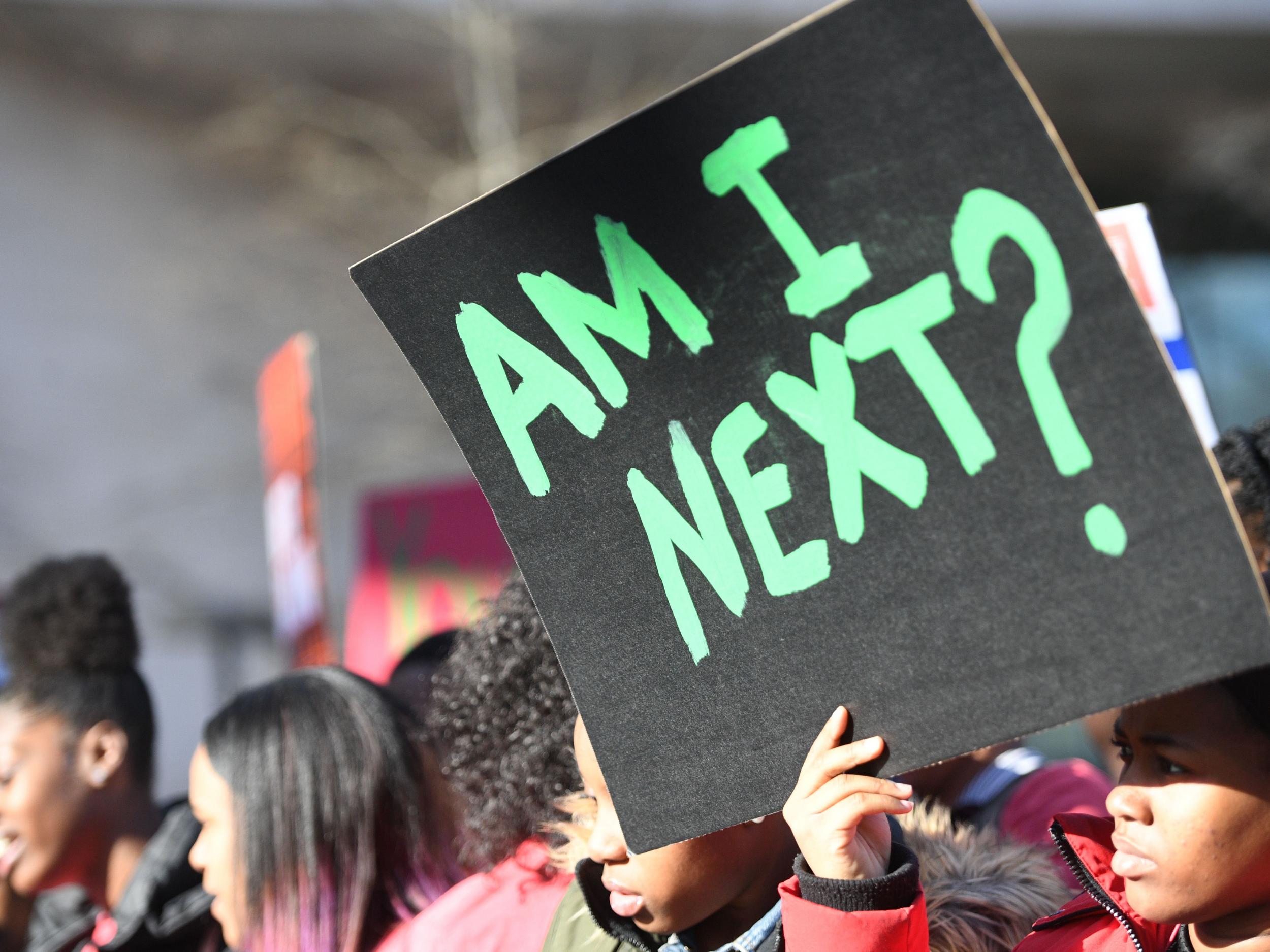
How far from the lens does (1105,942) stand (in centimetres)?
113

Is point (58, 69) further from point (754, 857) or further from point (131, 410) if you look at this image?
point (754, 857)

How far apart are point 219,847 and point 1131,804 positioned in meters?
1.38

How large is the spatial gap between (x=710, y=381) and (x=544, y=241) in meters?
0.17

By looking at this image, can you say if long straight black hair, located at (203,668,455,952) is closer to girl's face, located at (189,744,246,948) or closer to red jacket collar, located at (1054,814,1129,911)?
girl's face, located at (189,744,246,948)

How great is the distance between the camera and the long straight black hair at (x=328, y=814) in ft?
6.13

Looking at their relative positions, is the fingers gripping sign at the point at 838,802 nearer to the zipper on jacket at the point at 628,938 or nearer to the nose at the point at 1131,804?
the nose at the point at 1131,804

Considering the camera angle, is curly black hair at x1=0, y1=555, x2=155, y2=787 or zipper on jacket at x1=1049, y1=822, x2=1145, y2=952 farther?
curly black hair at x1=0, y1=555, x2=155, y2=787

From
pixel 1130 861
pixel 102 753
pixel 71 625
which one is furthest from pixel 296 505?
pixel 1130 861

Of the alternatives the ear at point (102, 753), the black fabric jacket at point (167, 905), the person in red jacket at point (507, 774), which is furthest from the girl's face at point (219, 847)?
the ear at point (102, 753)

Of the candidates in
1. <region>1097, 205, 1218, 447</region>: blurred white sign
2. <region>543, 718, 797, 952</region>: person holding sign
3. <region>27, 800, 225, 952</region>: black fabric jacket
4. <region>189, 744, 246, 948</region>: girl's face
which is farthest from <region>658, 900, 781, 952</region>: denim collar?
<region>27, 800, 225, 952</region>: black fabric jacket

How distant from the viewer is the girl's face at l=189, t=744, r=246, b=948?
1871 mm

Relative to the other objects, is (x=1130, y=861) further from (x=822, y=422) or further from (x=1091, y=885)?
(x=822, y=422)

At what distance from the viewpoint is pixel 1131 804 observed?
0.97 m

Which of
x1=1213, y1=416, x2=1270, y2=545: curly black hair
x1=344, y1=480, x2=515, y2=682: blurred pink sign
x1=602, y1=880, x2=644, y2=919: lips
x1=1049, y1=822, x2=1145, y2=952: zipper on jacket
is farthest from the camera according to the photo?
x1=344, y1=480, x2=515, y2=682: blurred pink sign
